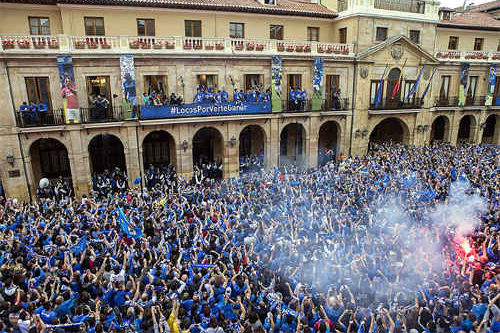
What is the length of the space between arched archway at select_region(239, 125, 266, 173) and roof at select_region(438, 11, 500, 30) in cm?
1650

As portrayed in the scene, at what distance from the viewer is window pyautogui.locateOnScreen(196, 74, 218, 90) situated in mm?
20938

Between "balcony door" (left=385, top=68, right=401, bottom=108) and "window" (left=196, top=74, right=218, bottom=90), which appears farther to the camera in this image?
"balcony door" (left=385, top=68, right=401, bottom=108)

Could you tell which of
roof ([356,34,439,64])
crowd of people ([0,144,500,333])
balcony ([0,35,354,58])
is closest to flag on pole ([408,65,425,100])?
roof ([356,34,439,64])

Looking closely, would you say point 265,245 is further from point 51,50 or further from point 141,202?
point 51,50

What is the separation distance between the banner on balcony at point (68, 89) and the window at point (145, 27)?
4667mm

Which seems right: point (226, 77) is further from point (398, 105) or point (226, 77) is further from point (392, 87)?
point (398, 105)

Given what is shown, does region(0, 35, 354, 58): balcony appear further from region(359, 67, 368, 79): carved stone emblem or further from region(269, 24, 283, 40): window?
region(269, 24, 283, 40): window

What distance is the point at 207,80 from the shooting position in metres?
21.2

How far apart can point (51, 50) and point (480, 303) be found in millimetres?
19932

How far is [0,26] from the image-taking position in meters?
18.5

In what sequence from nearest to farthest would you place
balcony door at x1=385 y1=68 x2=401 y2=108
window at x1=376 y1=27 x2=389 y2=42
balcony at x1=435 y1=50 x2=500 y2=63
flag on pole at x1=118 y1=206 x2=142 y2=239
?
flag on pole at x1=118 y1=206 x2=142 y2=239, window at x1=376 y1=27 x2=389 y2=42, balcony door at x1=385 y1=68 x2=401 y2=108, balcony at x1=435 y1=50 x2=500 y2=63

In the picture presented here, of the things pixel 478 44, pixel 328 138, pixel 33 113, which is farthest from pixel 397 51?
pixel 33 113

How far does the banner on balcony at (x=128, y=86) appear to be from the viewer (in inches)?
738

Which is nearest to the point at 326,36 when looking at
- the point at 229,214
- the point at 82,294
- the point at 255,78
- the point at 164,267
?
the point at 255,78
